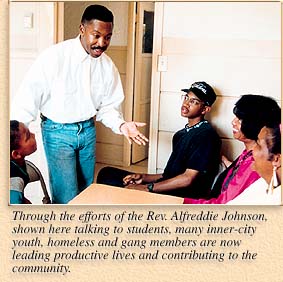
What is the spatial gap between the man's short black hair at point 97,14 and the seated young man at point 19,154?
37 cm

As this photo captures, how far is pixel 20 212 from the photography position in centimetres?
131

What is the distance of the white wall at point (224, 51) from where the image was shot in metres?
1.31

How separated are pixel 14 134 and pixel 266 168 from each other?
77 centimetres

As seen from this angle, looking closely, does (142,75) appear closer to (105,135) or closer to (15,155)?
(105,135)

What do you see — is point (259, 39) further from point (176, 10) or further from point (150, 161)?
point (150, 161)

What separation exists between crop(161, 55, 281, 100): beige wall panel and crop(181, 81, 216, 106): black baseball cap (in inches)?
0.5

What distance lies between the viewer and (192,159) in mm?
1343

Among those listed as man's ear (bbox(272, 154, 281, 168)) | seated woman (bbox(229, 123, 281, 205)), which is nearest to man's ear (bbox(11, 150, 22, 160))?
seated woman (bbox(229, 123, 281, 205))

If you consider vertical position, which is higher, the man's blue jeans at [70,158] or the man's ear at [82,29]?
the man's ear at [82,29]

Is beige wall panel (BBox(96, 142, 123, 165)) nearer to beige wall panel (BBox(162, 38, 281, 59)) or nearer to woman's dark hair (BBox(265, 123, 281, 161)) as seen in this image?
beige wall panel (BBox(162, 38, 281, 59))

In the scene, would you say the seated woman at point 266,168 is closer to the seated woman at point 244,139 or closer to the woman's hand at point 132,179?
the seated woman at point 244,139

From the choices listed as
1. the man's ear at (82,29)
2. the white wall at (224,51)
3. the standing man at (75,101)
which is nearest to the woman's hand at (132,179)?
the standing man at (75,101)

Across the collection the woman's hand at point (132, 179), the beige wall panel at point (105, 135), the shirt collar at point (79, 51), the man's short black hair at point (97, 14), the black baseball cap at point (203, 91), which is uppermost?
the man's short black hair at point (97, 14)

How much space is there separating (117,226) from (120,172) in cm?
17
